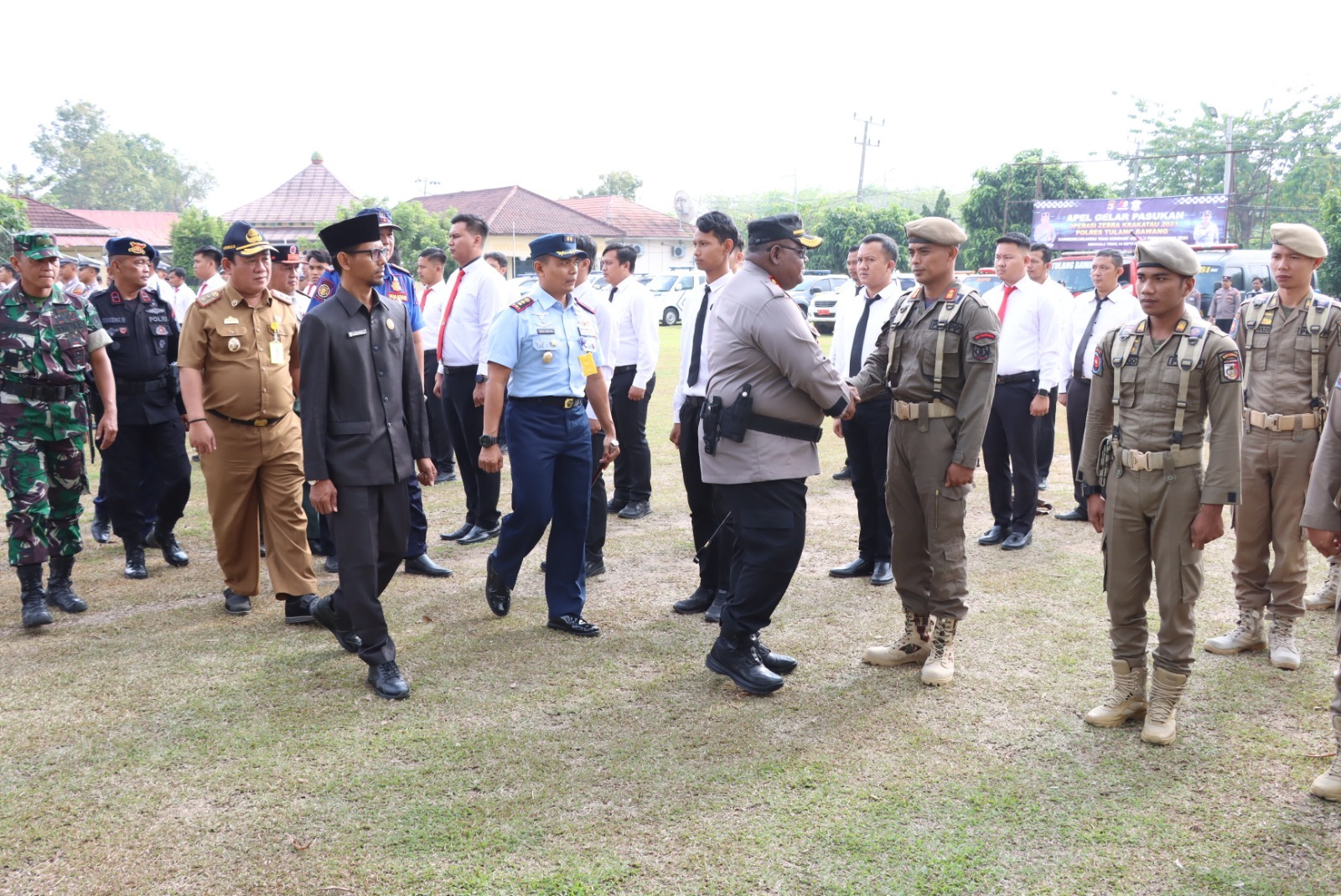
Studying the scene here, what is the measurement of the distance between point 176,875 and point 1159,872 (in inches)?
118

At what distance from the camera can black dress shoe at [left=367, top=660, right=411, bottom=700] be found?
437 centimetres

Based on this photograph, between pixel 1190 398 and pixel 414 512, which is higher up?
pixel 1190 398

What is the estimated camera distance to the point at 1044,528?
7.54 m

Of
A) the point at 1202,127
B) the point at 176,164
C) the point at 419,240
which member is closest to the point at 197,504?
the point at 419,240

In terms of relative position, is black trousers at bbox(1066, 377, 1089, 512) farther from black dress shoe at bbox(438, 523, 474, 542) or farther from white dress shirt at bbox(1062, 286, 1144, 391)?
black dress shoe at bbox(438, 523, 474, 542)

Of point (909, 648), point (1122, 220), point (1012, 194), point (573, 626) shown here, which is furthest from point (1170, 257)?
point (1122, 220)

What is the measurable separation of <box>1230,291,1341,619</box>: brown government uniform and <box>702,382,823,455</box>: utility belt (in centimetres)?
242

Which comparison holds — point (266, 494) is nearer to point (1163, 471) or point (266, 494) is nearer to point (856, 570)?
point (856, 570)

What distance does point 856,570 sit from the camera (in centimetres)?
634

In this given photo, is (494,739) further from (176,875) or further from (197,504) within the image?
(197,504)

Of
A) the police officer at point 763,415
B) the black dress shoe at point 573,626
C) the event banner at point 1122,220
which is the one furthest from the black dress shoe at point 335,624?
the event banner at point 1122,220

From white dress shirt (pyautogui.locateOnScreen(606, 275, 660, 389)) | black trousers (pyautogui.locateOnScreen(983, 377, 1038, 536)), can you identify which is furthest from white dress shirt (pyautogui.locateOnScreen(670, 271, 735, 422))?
black trousers (pyautogui.locateOnScreen(983, 377, 1038, 536))

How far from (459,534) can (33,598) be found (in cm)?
269

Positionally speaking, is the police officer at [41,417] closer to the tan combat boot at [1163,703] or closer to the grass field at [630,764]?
the grass field at [630,764]
